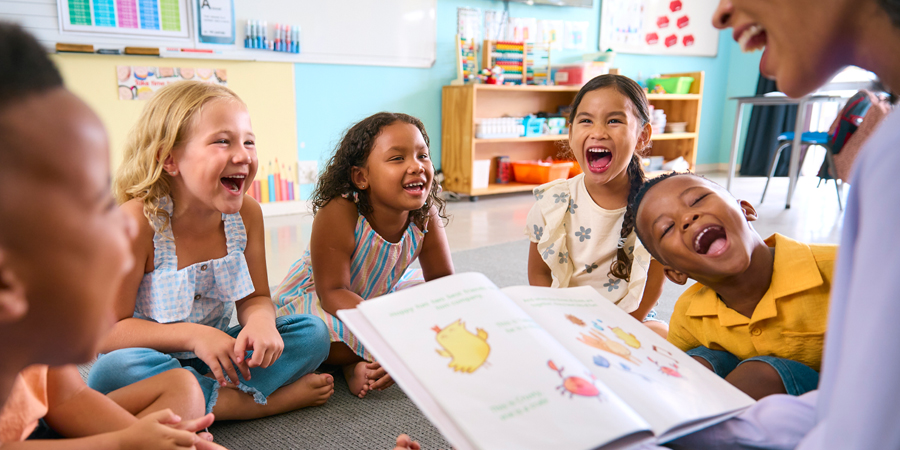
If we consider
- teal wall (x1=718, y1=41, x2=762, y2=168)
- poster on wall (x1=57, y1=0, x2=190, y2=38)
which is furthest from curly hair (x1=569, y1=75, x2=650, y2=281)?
teal wall (x1=718, y1=41, x2=762, y2=168)

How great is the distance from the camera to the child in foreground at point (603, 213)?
50.6 inches

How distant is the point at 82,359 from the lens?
41 centimetres

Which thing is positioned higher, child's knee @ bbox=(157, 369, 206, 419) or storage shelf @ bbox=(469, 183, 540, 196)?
child's knee @ bbox=(157, 369, 206, 419)

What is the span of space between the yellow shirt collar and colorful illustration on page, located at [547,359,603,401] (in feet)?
1.54

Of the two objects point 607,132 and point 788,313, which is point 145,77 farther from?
point 788,313

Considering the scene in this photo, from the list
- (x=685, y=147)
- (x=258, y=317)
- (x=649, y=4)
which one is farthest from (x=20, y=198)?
(x=649, y=4)

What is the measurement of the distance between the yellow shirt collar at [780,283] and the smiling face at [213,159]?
0.84 meters

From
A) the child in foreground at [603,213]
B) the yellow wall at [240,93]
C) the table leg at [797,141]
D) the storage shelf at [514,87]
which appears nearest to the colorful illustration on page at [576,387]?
the child in foreground at [603,213]

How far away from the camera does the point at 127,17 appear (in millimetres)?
2539

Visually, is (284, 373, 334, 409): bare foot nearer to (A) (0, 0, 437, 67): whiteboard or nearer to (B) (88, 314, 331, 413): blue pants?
(B) (88, 314, 331, 413): blue pants

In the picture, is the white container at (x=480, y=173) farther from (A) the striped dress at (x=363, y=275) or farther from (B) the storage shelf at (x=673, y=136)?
(A) the striped dress at (x=363, y=275)

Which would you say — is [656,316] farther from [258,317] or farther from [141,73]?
[141,73]

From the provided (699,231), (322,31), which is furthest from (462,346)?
(322,31)

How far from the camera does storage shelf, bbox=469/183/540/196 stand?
3.57 metres
